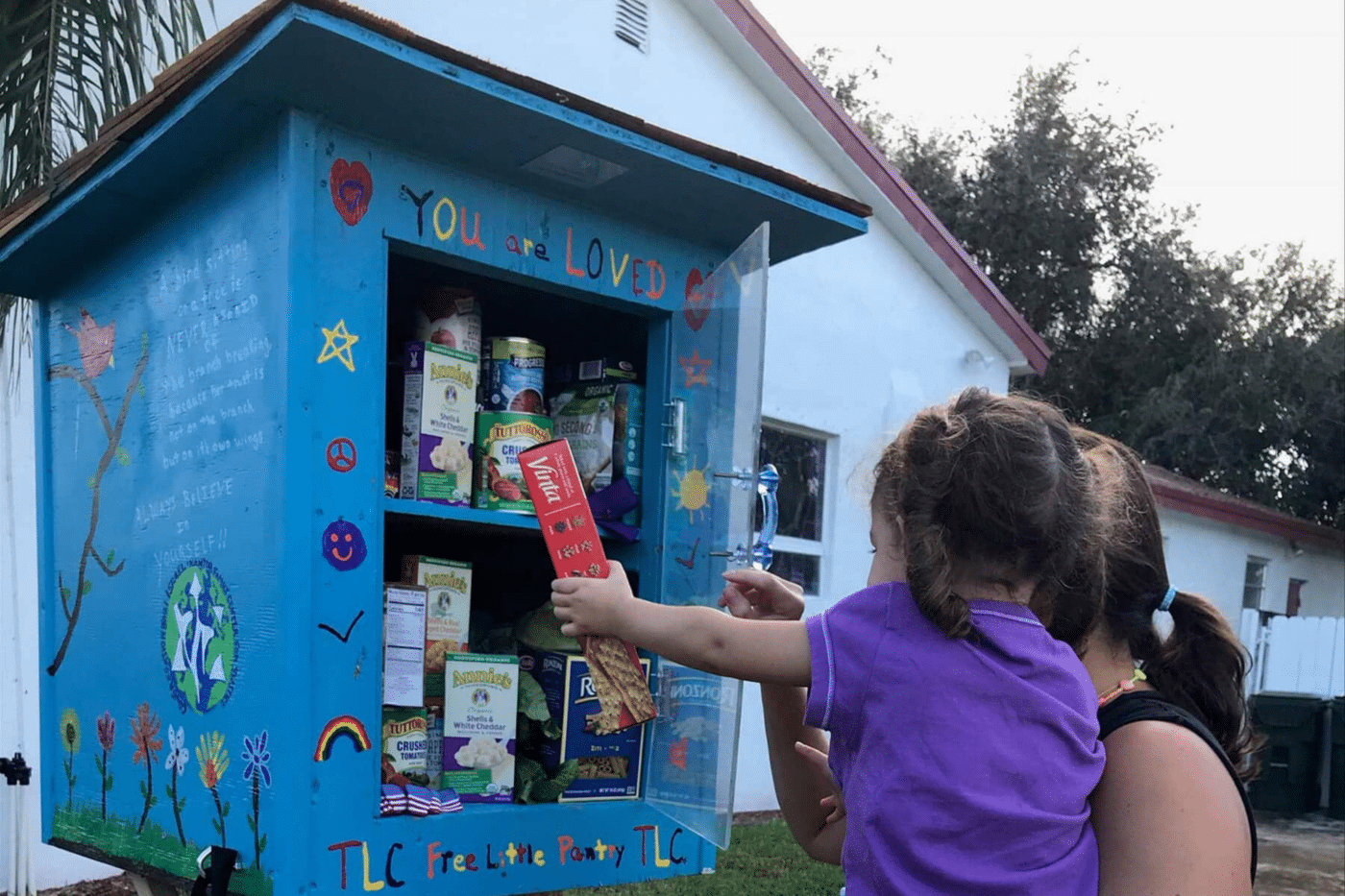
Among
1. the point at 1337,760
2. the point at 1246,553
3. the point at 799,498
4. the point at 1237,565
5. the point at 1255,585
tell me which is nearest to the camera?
the point at 799,498

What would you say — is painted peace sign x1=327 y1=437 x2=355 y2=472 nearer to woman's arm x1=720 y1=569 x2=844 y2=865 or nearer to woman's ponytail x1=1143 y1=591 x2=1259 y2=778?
woman's arm x1=720 y1=569 x2=844 y2=865

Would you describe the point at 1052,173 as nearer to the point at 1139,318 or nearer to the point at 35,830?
the point at 1139,318

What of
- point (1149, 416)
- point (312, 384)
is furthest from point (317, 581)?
point (1149, 416)

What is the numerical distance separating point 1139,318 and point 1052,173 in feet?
8.56

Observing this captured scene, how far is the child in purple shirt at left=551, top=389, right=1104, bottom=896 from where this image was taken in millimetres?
1556

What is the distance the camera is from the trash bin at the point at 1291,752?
10.7m

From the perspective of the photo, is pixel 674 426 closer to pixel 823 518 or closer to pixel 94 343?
pixel 94 343

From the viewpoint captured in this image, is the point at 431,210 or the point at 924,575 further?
the point at 431,210

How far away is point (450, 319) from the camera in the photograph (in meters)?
2.51

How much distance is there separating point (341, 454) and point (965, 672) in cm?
Answer: 108

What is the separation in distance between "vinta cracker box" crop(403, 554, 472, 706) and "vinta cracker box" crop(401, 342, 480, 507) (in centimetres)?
15

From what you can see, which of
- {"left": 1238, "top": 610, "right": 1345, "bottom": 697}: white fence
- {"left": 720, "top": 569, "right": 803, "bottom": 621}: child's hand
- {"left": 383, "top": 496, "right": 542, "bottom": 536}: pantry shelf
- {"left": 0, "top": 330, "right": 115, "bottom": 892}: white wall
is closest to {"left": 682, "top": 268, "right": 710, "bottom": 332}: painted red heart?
{"left": 383, "top": 496, "right": 542, "bottom": 536}: pantry shelf

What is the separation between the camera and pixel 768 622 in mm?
1687

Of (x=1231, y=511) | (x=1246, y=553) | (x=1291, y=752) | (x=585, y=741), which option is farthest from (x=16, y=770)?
(x=1246, y=553)
